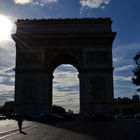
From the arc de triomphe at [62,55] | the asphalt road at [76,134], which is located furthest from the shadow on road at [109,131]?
the arc de triomphe at [62,55]

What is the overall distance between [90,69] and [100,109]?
5.43m

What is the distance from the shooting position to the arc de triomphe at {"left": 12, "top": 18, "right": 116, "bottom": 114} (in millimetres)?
52281

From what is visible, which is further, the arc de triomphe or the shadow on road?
the arc de triomphe

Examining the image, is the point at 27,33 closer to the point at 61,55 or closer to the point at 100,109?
the point at 61,55

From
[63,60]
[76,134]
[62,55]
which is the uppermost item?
[62,55]

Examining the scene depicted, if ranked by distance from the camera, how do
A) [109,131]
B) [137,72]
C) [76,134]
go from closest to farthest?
[76,134] < [109,131] < [137,72]

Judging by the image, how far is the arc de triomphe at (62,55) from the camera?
5228 cm

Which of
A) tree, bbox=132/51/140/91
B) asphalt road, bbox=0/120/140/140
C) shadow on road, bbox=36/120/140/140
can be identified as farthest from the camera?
tree, bbox=132/51/140/91

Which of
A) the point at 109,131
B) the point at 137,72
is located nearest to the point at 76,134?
the point at 109,131

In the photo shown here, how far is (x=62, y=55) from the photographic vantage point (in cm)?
5509

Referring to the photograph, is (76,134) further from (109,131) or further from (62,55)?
(62,55)

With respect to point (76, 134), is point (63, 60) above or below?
above

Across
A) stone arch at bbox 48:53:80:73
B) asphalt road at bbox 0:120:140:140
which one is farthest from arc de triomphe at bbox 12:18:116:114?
asphalt road at bbox 0:120:140:140

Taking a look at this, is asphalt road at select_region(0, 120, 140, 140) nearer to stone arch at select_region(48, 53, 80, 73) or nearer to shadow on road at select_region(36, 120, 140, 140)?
shadow on road at select_region(36, 120, 140, 140)
